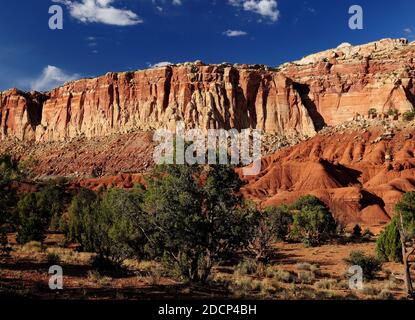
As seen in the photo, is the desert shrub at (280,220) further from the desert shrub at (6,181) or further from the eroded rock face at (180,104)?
the eroded rock face at (180,104)

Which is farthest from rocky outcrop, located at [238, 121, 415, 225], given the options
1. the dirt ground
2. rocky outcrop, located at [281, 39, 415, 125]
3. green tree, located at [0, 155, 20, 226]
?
green tree, located at [0, 155, 20, 226]

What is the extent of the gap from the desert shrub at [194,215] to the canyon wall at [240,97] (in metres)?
90.0

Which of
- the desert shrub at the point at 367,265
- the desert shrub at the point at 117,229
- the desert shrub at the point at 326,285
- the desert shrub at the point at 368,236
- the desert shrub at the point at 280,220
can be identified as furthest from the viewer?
the desert shrub at the point at 368,236

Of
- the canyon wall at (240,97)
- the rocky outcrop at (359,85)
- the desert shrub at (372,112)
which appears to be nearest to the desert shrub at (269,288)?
the canyon wall at (240,97)

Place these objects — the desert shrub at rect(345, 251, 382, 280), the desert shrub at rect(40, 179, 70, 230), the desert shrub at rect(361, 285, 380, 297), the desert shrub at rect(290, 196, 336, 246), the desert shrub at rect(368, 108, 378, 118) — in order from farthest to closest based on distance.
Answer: the desert shrub at rect(368, 108, 378, 118), the desert shrub at rect(290, 196, 336, 246), the desert shrub at rect(40, 179, 70, 230), the desert shrub at rect(345, 251, 382, 280), the desert shrub at rect(361, 285, 380, 297)

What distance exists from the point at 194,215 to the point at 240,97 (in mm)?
100382

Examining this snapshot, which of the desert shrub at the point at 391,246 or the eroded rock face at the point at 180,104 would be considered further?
the eroded rock face at the point at 180,104

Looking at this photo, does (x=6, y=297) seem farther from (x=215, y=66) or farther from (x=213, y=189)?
(x=215, y=66)

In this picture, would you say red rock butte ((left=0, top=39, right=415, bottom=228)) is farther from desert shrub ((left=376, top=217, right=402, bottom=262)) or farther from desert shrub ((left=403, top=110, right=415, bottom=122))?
desert shrub ((left=376, top=217, right=402, bottom=262))

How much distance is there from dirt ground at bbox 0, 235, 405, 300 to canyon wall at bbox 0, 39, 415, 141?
8509 centimetres

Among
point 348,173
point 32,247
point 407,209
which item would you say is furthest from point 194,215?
point 348,173

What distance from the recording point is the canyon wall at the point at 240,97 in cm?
11081

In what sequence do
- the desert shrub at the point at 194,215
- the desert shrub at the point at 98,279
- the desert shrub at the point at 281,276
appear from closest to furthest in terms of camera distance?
the desert shrub at the point at 98,279, the desert shrub at the point at 194,215, the desert shrub at the point at 281,276

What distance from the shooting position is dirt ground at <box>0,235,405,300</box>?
1440cm
